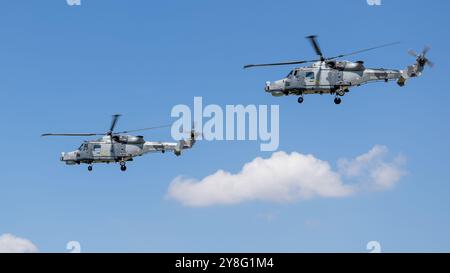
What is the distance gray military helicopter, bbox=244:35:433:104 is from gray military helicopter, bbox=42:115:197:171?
2103 centimetres

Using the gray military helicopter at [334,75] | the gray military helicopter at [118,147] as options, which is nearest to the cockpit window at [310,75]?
the gray military helicopter at [334,75]

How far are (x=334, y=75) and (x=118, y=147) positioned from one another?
35.2 meters

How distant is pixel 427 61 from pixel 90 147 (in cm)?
4983

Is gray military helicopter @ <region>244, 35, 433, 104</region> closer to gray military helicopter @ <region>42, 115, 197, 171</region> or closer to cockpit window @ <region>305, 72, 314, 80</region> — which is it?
cockpit window @ <region>305, 72, 314, 80</region>

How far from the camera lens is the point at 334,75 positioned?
311 ft

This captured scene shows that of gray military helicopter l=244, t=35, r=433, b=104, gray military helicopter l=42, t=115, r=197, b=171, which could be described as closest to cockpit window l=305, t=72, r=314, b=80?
gray military helicopter l=244, t=35, r=433, b=104

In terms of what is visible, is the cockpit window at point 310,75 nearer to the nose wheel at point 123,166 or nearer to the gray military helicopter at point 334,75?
the gray military helicopter at point 334,75

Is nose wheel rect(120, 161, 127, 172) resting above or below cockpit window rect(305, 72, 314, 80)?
below

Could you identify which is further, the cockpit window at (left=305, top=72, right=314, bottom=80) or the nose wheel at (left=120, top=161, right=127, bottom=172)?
the nose wheel at (left=120, top=161, right=127, bottom=172)

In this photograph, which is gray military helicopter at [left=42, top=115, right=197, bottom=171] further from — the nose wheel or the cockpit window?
the cockpit window

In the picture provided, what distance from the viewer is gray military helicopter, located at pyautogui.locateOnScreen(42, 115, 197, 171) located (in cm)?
11275

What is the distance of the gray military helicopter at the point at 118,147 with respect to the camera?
113m

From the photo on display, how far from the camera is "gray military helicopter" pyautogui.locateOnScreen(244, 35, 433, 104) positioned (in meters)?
93.0
